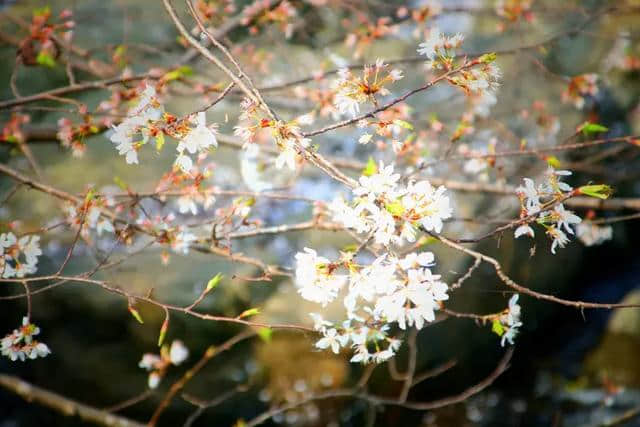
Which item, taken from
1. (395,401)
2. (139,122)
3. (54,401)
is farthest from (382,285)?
(54,401)

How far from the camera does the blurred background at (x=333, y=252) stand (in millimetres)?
3244

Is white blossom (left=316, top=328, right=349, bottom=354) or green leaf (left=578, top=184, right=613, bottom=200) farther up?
green leaf (left=578, top=184, right=613, bottom=200)

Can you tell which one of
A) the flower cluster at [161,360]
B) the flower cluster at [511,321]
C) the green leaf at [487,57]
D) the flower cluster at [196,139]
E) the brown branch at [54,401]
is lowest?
the brown branch at [54,401]

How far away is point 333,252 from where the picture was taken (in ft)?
10.6

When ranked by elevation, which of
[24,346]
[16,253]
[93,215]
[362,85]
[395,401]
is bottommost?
[395,401]

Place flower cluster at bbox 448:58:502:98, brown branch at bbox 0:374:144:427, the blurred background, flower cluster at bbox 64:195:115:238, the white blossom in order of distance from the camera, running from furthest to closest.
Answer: the blurred background, brown branch at bbox 0:374:144:427, flower cluster at bbox 64:195:115:238, the white blossom, flower cluster at bbox 448:58:502:98

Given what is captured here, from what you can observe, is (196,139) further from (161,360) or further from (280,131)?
(161,360)

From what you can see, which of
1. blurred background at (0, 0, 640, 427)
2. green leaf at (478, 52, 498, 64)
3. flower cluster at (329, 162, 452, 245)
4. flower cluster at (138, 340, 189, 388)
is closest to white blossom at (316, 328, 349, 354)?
flower cluster at (329, 162, 452, 245)

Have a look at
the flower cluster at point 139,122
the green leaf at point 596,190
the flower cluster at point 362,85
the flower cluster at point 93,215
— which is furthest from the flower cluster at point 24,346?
the green leaf at point 596,190

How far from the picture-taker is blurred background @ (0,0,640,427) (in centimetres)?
324

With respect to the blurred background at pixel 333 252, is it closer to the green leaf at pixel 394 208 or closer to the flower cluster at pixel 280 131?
the flower cluster at pixel 280 131

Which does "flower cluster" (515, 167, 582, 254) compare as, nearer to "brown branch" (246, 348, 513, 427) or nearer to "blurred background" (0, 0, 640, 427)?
"brown branch" (246, 348, 513, 427)

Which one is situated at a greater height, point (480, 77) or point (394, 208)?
point (480, 77)

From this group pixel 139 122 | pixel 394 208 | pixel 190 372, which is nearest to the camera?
pixel 394 208
